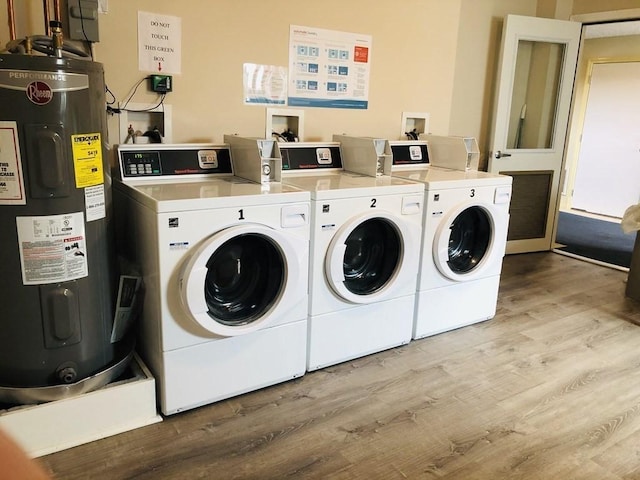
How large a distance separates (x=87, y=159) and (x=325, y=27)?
1.78 metres

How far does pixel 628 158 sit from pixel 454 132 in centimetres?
331

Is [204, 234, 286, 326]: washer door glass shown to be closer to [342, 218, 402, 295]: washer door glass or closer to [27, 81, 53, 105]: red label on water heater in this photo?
[342, 218, 402, 295]: washer door glass

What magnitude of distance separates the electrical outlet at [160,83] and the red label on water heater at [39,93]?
Result: 932mm

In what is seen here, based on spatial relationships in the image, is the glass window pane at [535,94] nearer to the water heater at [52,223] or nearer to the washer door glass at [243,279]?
the washer door glass at [243,279]

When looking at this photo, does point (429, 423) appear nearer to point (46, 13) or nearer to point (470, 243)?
point (470, 243)

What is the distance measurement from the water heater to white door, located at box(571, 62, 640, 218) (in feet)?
20.5

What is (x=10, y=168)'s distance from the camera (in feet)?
5.70

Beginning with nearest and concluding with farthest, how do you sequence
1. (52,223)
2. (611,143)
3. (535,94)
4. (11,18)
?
1. (52,223)
2. (11,18)
3. (535,94)
4. (611,143)

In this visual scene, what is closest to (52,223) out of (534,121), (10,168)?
(10,168)

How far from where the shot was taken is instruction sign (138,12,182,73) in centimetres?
256

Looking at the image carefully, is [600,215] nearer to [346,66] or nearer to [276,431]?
[346,66]

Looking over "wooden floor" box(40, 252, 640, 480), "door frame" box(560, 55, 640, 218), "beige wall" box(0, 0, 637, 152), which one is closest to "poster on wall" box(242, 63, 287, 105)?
"beige wall" box(0, 0, 637, 152)

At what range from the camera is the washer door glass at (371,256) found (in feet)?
8.54

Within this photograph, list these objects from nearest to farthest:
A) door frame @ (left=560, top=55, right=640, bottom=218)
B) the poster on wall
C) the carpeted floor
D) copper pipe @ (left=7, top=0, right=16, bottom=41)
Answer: copper pipe @ (left=7, top=0, right=16, bottom=41) → the poster on wall → the carpeted floor → door frame @ (left=560, top=55, right=640, bottom=218)
